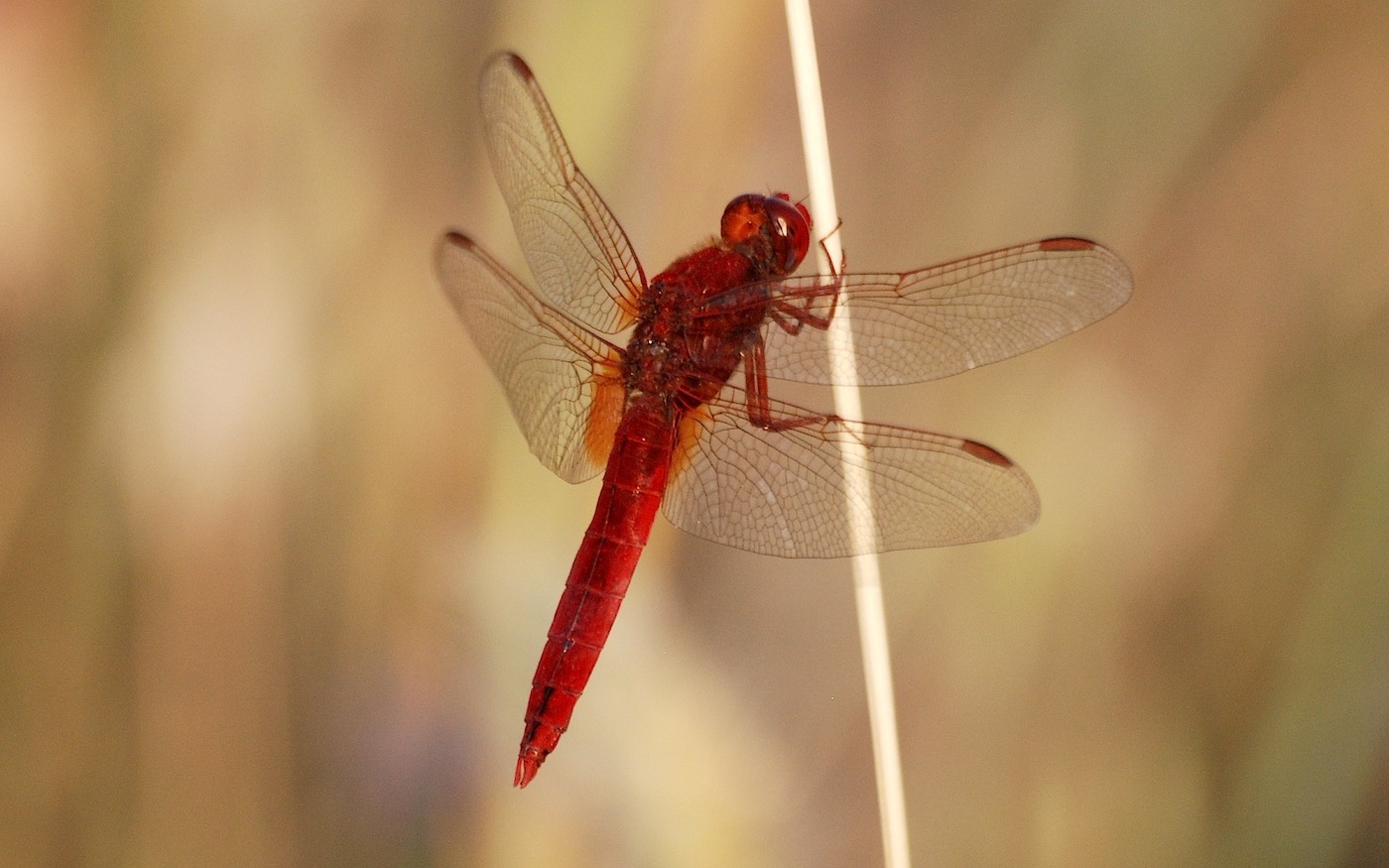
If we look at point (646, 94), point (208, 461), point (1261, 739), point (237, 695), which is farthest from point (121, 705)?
point (1261, 739)

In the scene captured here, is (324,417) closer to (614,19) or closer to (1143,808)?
(614,19)

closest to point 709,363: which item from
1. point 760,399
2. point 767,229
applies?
point 760,399

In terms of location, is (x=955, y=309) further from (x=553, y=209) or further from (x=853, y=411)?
(x=553, y=209)

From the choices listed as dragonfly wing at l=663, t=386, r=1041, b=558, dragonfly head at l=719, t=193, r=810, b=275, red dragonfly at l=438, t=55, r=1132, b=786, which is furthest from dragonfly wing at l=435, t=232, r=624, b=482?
dragonfly head at l=719, t=193, r=810, b=275

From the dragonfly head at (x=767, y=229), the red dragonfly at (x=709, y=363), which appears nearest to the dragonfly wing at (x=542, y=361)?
the red dragonfly at (x=709, y=363)

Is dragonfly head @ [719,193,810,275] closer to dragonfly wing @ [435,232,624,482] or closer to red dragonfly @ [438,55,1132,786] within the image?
red dragonfly @ [438,55,1132,786]

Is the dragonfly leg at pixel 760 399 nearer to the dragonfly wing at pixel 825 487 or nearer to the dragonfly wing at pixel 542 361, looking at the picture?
the dragonfly wing at pixel 825 487
